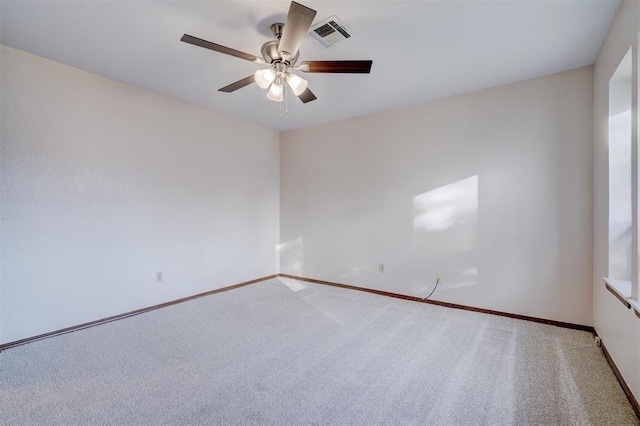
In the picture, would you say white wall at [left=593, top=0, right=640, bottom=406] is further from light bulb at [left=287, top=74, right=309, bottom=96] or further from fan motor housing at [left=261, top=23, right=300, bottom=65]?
fan motor housing at [left=261, top=23, right=300, bottom=65]

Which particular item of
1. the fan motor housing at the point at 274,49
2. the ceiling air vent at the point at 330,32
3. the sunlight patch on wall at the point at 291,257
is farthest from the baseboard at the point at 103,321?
the ceiling air vent at the point at 330,32

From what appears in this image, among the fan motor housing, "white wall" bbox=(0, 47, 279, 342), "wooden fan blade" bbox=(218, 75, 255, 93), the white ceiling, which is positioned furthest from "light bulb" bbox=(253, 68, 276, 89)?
"white wall" bbox=(0, 47, 279, 342)

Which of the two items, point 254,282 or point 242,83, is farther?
point 254,282

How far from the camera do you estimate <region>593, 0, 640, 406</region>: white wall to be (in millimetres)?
1721

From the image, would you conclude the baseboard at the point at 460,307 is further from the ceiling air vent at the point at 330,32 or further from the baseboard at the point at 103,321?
the ceiling air vent at the point at 330,32

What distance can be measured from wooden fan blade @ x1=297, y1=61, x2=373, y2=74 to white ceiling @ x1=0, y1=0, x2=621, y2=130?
0.33 meters

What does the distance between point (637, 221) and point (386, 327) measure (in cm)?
196

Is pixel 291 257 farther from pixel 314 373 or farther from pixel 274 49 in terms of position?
pixel 274 49

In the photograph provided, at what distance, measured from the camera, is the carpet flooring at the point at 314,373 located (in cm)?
165

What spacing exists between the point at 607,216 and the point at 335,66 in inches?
91.1

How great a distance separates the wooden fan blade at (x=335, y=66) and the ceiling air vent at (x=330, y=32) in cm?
33

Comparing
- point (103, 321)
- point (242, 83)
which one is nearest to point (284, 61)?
point (242, 83)

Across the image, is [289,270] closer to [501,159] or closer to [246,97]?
[246,97]

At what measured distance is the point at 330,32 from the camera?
2141 mm
